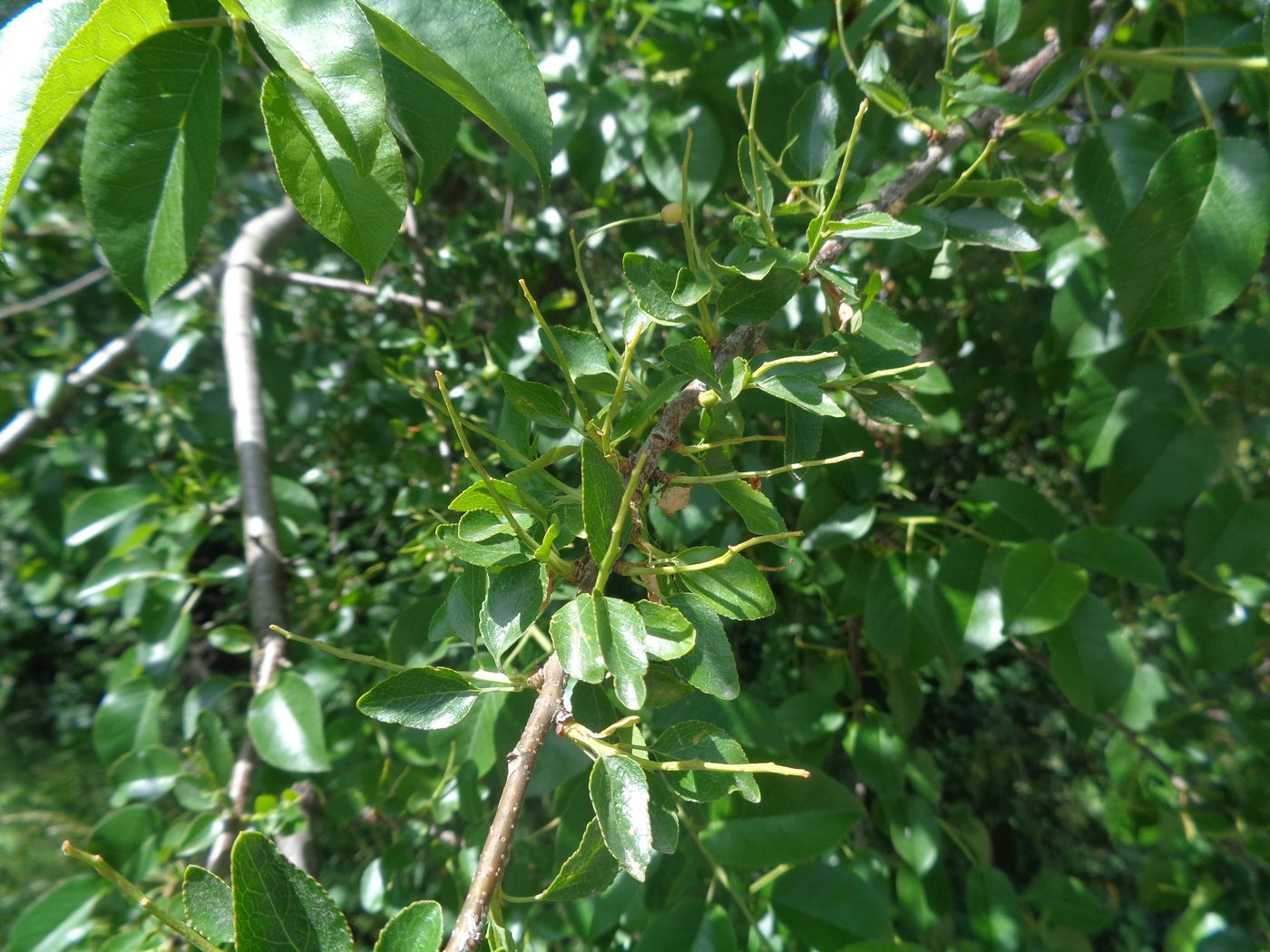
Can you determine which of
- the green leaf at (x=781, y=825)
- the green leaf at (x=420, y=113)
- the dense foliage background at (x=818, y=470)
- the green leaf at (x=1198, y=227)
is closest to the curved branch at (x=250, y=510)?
the dense foliage background at (x=818, y=470)

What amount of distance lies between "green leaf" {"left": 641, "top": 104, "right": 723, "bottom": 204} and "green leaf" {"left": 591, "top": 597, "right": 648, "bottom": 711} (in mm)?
501

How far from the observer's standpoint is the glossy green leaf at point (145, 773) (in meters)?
0.72

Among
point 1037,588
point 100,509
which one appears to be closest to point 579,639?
point 1037,588

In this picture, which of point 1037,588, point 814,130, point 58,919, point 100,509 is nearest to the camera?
point 814,130

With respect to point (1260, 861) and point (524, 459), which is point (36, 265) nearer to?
point (524, 459)

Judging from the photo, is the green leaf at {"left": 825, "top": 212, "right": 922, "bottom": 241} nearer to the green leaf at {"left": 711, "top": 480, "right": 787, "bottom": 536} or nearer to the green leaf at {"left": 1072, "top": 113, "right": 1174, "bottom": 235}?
the green leaf at {"left": 711, "top": 480, "right": 787, "bottom": 536}

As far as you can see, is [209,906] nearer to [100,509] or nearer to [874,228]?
[874,228]

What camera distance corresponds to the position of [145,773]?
2.40ft

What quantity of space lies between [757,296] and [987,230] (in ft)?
0.56

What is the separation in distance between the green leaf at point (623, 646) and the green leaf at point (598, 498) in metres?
0.02

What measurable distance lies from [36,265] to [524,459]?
1.78 metres

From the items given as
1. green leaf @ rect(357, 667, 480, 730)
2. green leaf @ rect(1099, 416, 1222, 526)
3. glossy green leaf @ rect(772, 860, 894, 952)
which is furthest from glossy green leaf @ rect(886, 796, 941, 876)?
green leaf @ rect(357, 667, 480, 730)

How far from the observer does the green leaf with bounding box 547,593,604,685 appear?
27cm

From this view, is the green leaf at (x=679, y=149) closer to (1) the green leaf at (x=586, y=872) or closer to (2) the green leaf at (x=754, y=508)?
(2) the green leaf at (x=754, y=508)
